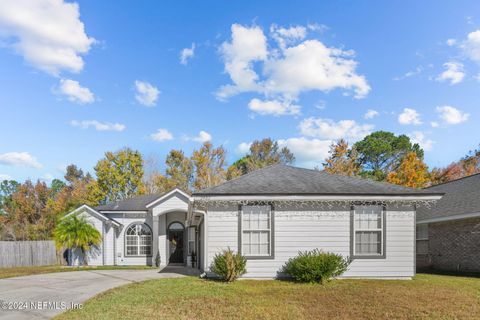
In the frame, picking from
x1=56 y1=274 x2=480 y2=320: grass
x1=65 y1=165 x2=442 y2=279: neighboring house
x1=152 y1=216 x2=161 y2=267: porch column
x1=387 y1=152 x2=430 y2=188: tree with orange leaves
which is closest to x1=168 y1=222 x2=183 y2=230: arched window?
x1=152 y1=216 x2=161 y2=267: porch column

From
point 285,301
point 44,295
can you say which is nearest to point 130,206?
point 44,295

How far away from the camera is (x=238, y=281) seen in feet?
36.8

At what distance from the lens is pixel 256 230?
1173cm

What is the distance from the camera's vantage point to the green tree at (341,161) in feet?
113

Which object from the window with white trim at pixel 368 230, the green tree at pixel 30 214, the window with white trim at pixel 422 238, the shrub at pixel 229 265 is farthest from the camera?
the green tree at pixel 30 214

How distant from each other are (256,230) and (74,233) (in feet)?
40.4

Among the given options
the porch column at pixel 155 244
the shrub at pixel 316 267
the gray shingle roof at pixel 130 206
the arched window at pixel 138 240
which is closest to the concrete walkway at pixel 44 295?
the shrub at pixel 316 267

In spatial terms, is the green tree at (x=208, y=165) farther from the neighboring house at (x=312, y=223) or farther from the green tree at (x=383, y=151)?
the neighboring house at (x=312, y=223)

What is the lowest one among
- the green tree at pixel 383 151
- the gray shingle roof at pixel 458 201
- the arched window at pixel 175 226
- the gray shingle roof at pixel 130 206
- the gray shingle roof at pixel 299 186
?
the arched window at pixel 175 226

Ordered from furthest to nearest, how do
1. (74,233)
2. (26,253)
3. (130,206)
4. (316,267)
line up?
(130,206), (26,253), (74,233), (316,267)

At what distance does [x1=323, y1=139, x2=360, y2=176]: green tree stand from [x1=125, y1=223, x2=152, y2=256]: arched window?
64.1 feet

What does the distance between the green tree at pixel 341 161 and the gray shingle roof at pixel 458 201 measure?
1530cm

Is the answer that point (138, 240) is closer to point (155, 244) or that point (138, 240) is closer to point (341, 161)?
point (155, 244)

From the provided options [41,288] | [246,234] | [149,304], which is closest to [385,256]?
[246,234]
